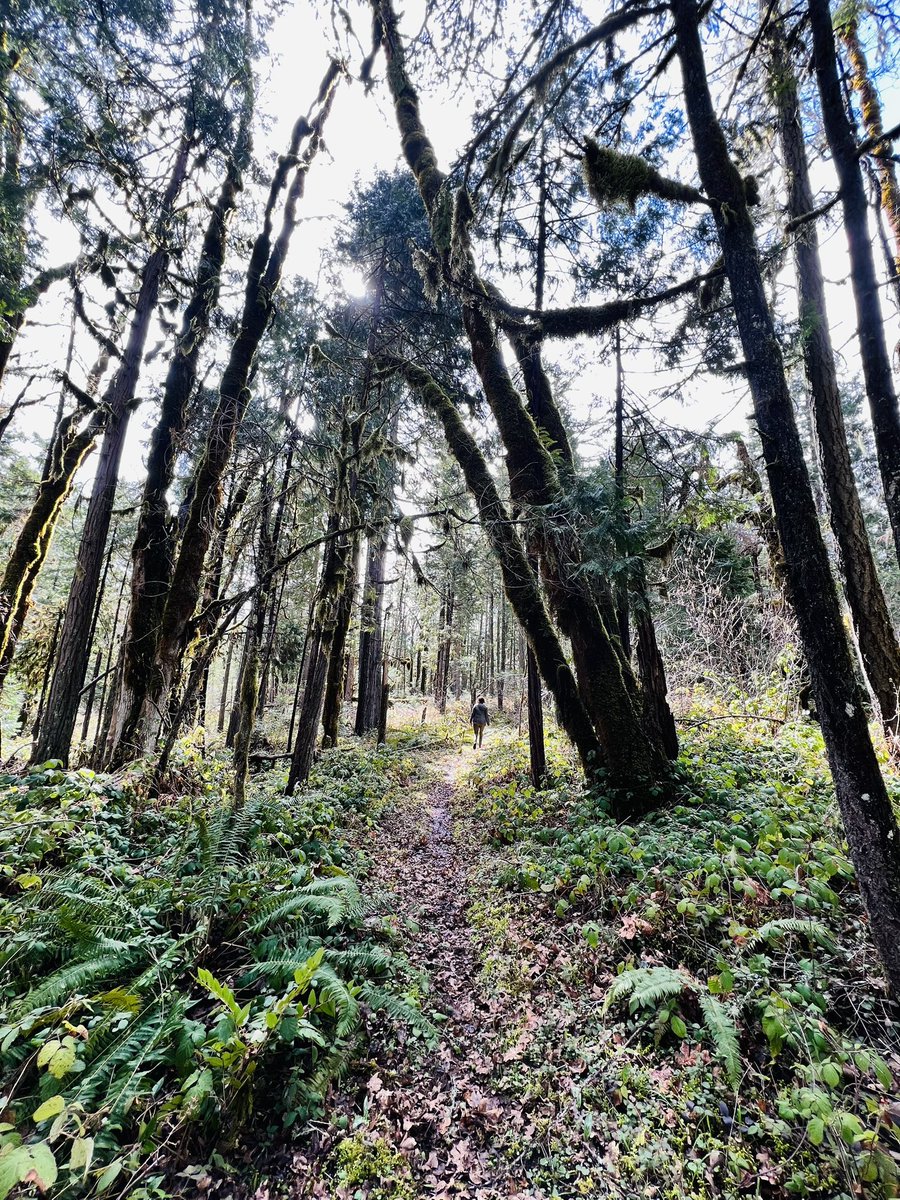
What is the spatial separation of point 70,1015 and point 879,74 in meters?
9.30

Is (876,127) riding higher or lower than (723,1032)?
higher

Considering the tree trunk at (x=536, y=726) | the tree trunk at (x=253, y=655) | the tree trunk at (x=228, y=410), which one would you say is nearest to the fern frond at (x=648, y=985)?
the tree trunk at (x=253, y=655)

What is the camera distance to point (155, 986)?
3.33m

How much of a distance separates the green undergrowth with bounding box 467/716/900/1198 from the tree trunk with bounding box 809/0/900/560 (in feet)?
9.96

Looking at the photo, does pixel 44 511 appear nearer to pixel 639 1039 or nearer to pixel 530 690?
pixel 530 690

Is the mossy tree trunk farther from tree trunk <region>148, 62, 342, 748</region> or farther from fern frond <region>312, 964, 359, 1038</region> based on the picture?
fern frond <region>312, 964, 359, 1038</region>

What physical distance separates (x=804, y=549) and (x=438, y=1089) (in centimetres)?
458

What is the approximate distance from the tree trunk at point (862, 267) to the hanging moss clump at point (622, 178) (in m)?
1.11

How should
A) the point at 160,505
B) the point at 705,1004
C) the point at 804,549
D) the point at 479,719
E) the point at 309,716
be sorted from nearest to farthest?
1. the point at 705,1004
2. the point at 804,549
3. the point at 160,505
4. the point at 309,716
5. the point at 479,719

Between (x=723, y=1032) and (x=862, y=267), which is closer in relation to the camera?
(x=723, y=1032)

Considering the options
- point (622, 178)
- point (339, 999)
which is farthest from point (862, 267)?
point (339, 999)

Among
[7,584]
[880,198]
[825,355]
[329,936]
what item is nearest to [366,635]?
Answer: [7,584]

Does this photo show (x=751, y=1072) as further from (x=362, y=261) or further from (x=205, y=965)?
(x=362, y=261)

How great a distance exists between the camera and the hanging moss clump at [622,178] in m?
4.75
